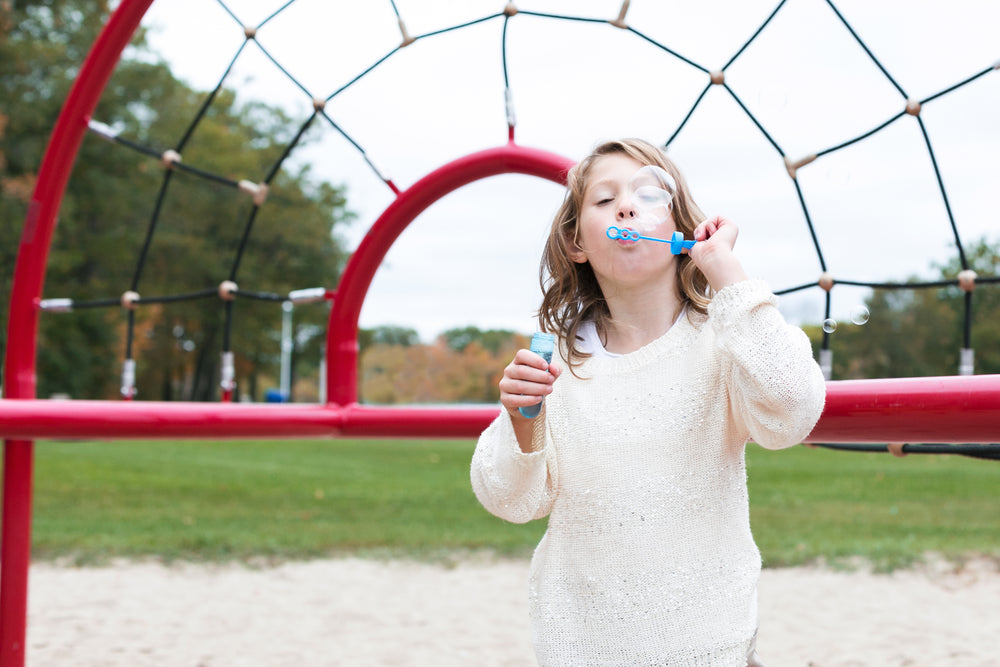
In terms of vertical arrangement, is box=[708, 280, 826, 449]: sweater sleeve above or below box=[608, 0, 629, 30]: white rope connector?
below

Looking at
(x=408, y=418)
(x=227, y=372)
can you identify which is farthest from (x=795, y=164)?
(x=227, y=372)

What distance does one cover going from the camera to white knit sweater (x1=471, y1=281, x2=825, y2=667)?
3.55ft

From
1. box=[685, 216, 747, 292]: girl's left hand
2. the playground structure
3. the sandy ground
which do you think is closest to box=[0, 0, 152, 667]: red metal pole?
the playground structure

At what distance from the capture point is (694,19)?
2355 millimetres

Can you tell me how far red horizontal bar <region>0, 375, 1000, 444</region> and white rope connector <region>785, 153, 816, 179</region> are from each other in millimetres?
858

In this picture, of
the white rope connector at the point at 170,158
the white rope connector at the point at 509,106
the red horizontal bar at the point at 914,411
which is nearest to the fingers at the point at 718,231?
the red horizontal bar at the point at 914,411

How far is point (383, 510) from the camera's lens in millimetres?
6180

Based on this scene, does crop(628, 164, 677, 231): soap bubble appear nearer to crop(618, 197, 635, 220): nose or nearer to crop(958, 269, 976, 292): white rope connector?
crop(618, 197, 635, 220): nose

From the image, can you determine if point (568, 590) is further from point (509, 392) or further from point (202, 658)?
point (202, 658)

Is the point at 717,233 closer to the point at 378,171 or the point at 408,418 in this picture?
the point at 408,418

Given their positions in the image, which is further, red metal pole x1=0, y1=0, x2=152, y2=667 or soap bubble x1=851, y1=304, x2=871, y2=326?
red metal pole x1=0, y1=0, x2=152, y2=667

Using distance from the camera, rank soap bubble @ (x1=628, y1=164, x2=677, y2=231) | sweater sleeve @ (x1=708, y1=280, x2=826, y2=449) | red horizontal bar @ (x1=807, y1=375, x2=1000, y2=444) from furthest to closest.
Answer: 1. red horizontal bar @ (x1=807, y1=375, x2=1000, y2=444)
2. soap bubble @ (x1=628, y1=164, x2=677, y2=231)
3. sweater sleeve @ (x1=708, y1=280, x2=826, y2=449)

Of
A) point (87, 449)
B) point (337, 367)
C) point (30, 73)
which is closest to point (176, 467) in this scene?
point (87, 449)

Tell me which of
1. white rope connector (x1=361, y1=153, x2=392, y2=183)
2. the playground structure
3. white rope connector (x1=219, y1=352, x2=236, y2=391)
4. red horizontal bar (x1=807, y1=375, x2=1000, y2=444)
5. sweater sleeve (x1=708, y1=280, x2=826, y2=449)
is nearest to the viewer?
sweater sleeve (x1=708, y1=280, x2=826, y2=449)
